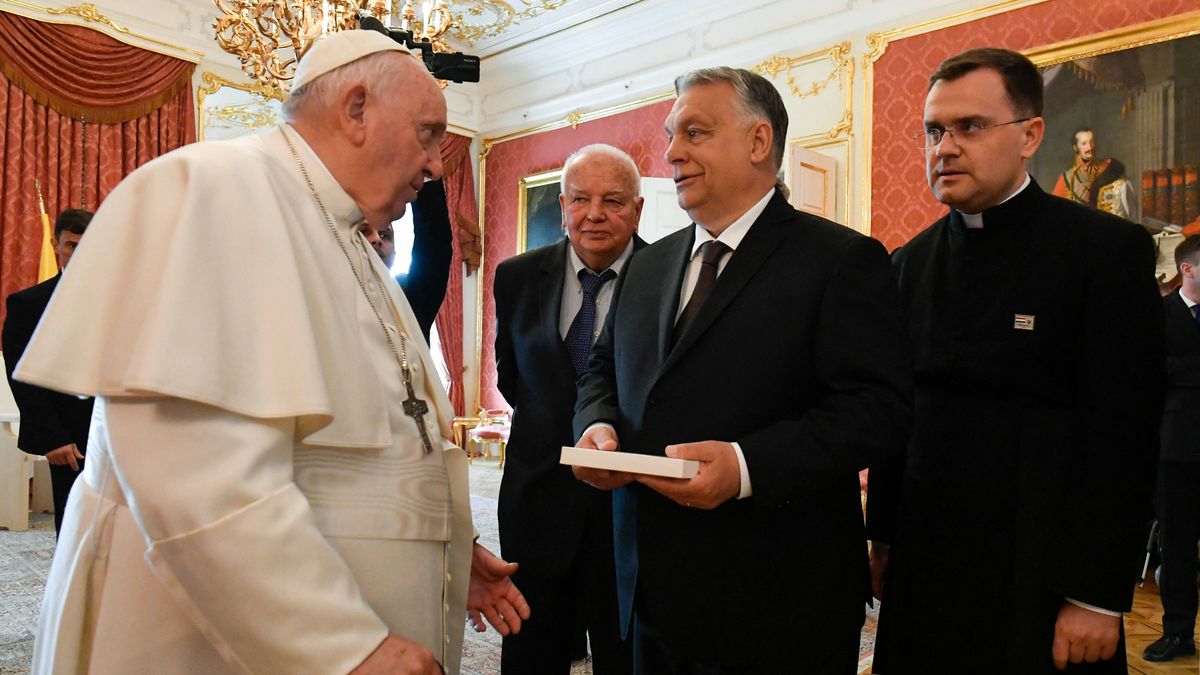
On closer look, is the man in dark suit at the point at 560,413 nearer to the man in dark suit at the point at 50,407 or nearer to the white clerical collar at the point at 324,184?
the white clerical collar at the point at 324,184

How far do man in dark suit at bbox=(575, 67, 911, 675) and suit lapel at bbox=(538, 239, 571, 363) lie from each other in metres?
0.75

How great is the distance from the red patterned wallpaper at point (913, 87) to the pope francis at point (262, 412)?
592cm

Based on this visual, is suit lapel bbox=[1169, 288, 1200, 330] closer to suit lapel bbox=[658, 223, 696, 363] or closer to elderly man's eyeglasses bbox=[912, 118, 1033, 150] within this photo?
elderly man's eyeglasses bbox=[912, 118, 1033, 150]

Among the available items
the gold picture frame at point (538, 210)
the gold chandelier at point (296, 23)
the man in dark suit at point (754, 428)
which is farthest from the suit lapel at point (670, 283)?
the gold picture frame at point (538, 210)

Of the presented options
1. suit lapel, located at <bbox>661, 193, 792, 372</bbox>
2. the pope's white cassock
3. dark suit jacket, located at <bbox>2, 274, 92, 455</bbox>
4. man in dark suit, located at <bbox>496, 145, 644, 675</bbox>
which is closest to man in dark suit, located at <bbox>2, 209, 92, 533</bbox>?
dark suit jacket, located at <bbox>2, 274, 92, 455</bbox>

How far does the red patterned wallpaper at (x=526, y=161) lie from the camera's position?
8578mm

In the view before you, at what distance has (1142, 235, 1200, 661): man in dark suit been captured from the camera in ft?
12.2

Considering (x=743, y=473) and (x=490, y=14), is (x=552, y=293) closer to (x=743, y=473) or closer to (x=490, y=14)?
(x=743, y=473)

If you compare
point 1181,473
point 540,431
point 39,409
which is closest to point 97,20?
point 39,409

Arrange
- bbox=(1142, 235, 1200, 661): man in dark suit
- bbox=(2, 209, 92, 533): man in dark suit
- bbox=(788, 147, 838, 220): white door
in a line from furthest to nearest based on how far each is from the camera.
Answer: bbox=(788, 147, 838, 220): white door, bbox=(1142, 235, 1200, 661): man in dark suit, bbox=(2, 209, 92, 533): man in dark suit

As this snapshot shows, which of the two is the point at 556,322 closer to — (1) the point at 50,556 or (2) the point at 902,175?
(1) the point at 50,556

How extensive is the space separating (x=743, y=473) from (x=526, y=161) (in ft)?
30.0

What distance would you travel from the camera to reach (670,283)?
68.1 inches

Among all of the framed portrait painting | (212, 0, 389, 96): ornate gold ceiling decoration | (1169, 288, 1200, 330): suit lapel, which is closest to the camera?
(1169, 288, 1200, 330): suit lapel
